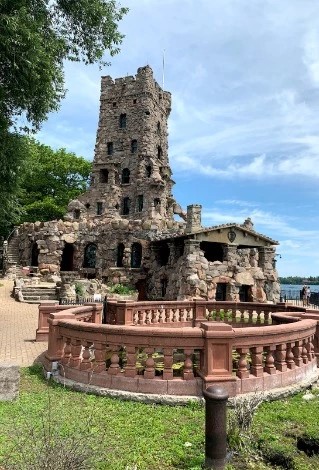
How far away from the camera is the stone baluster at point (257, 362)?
7086 mm

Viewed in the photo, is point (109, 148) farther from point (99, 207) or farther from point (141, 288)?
point (141, 288)

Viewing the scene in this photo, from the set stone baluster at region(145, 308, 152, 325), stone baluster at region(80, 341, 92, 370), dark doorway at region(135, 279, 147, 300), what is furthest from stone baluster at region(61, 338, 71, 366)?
dark doorway at region(135, 279, 147, 300)

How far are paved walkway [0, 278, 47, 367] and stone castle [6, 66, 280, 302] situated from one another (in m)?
9.77

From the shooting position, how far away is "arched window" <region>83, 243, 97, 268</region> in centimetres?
3666

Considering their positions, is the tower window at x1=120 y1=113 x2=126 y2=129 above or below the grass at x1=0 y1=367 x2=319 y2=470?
above

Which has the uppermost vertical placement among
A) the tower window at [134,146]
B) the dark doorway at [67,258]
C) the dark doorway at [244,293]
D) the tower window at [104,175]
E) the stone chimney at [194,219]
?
the tower window at [134,146]

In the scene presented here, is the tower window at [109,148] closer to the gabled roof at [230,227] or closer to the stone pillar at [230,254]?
the gabled roof at [230,227]

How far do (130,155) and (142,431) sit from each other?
4128cm

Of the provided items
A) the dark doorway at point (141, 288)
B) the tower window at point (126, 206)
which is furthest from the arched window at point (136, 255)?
the tower window at point (126, 206)

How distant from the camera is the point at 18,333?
47.2 ft

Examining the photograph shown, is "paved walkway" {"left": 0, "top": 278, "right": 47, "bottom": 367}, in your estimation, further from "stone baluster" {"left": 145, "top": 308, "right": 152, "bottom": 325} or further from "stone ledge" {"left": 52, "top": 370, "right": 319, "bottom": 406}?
"stone baluster" {"left": 145, "top": 308, "right": 152, "bottom": 325}

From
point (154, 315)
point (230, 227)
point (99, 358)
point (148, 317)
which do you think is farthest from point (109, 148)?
point (99, 358)

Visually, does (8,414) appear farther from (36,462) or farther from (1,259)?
(1,259)

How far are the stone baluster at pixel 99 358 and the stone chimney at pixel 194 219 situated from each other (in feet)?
59.8
